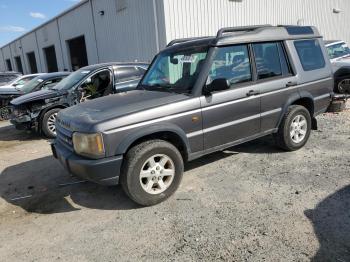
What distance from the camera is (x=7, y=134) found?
984cm

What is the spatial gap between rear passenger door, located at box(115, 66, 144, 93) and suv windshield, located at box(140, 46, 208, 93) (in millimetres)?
2717

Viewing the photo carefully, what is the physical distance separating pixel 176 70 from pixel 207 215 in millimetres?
2133

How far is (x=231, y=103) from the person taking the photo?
4.64 meters

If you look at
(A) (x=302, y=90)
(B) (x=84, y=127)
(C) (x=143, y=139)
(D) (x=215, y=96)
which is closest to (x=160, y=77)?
(D) (x=215, y=96)

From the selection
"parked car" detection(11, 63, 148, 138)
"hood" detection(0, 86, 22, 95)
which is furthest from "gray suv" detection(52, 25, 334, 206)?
"hood" detection(0, 86, 22, 95)

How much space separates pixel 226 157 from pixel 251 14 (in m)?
11.6

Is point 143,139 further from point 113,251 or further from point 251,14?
point 251,14

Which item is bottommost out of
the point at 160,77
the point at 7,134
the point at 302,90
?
the point at 7,134

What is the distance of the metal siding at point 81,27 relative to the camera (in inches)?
722

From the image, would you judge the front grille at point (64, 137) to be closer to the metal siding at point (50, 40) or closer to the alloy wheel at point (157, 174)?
the alloy wheel at point (157, 174)

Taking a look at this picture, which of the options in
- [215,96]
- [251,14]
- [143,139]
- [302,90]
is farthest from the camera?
[251,14]

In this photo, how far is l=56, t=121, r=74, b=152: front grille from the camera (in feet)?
13.7

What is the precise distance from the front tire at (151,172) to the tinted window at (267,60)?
1917 millimetres

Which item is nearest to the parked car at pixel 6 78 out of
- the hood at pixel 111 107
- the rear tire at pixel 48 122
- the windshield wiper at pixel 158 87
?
the rear tire at pixel 48 122
